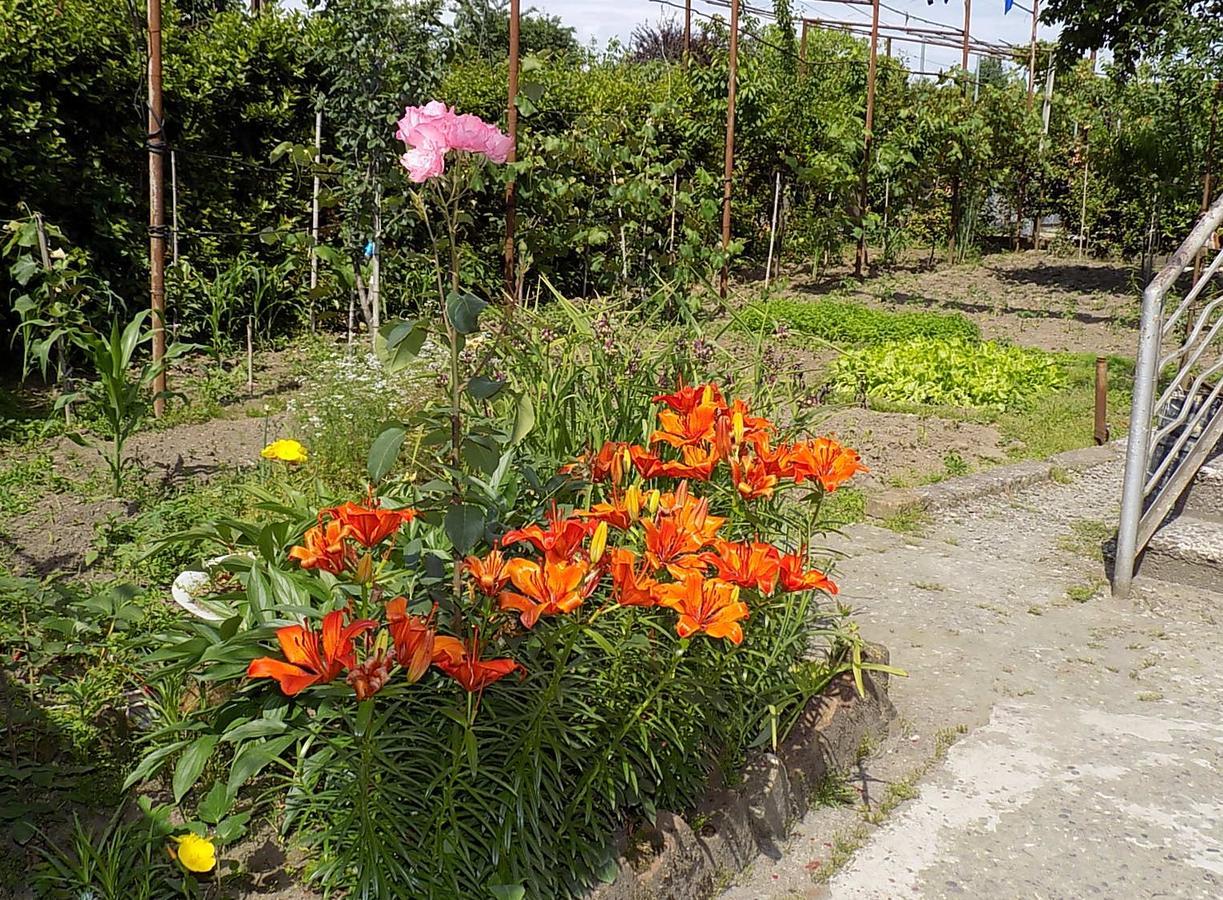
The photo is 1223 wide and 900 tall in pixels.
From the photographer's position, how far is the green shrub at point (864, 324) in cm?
818

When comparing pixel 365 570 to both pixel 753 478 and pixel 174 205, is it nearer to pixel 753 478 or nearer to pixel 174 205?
pixel 753 478

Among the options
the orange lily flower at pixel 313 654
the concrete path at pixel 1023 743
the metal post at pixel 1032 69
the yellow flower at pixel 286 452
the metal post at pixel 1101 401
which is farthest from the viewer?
the metal post at pixel 1032 69

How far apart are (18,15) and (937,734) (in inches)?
225

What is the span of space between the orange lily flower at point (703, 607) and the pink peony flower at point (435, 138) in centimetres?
81

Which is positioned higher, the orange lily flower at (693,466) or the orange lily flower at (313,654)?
the orange lily flower at (693,466)

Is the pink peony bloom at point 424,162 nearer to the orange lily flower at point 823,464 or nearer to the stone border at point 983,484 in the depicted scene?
the orange lily flower at point 823,464

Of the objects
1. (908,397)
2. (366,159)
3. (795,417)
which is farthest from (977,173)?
(795,417)

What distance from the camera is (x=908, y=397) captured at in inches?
271

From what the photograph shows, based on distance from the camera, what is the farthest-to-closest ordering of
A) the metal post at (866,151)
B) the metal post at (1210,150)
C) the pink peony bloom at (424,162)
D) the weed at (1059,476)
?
the metal post at (866,151) → the metal post at (1210,150) → the weed at (1059,476) → the pink peony bloom at (424,162)

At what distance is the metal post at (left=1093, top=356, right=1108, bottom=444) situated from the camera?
585cm

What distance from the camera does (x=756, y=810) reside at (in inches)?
85.7

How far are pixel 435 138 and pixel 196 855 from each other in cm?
120

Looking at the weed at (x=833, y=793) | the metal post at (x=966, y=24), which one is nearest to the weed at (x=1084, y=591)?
the weed at (x=833, y=793)

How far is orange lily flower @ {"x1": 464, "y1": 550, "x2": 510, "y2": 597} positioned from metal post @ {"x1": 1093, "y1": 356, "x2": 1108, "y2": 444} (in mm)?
4957
